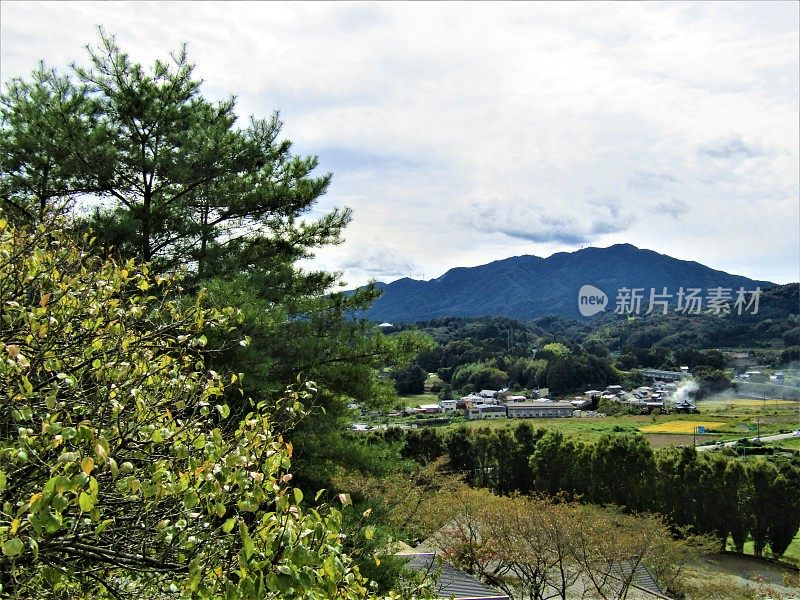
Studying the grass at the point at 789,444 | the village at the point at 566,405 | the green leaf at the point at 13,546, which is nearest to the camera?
the green leaf at the point at 13,546

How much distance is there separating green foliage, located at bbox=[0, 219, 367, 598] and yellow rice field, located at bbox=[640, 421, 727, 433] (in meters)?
45.8

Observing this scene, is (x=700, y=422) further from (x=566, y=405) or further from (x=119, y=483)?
(x=119, y=483)

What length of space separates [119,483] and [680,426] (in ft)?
163

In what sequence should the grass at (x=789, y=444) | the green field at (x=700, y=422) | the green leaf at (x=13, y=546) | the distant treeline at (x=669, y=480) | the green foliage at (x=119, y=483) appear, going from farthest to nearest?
the green field at (x=700, y=422) → the grass at (x=789, y=444) → the distant treeline at (x=669, y=480) → the green foliage at (x=119, y=483) → the green leaf at (x=13, y=546)

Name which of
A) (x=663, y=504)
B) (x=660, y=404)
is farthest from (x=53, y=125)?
(x=660, y=404)

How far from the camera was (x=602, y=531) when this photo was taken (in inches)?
575

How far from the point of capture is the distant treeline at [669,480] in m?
22.0

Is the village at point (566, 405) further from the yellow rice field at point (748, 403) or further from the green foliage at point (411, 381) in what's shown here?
the green foliage at point (411, 381)

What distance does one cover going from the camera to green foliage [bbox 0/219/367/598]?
1.99m

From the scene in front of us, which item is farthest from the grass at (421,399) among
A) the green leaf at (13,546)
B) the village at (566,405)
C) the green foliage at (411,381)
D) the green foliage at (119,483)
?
the green leaf at (13,546)

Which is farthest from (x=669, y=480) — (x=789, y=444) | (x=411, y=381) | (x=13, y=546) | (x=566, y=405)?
(x=411, y=381)

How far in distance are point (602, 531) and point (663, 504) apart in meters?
10.1

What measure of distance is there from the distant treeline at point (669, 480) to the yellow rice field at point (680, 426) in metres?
17.5

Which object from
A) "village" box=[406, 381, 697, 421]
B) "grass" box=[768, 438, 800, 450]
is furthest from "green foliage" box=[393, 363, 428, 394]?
"grass" box=[768, 438, 800, 450]
